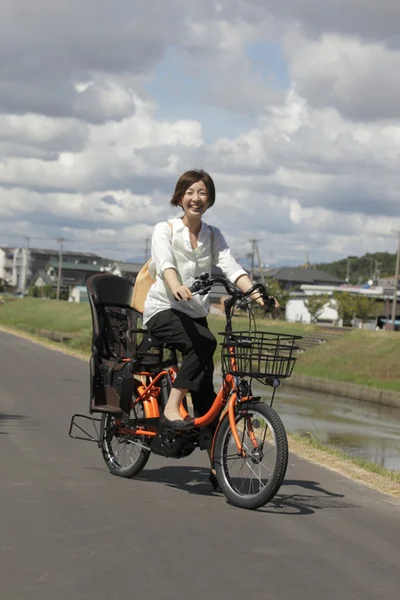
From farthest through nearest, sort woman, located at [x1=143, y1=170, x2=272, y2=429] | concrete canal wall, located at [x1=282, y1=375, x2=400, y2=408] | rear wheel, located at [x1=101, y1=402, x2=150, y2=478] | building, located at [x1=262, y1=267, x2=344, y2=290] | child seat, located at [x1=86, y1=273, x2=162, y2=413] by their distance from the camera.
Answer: building, located at [x1=262, y1=267, x2=344, y2=290] < concrete canal wall, located at [x1=282, y1=375, x2=400, y2=408] < child seat, located at [x1=86, y1=273, x2=162, y2=413] < rear wheel, located at [x1=101, y1=402, x2=150, y2=478] < woman, located at [x1=143, y1=170, x2=272, y2=429]

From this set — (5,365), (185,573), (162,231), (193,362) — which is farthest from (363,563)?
(5,365)

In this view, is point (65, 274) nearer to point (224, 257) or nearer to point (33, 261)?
point (33, 261)

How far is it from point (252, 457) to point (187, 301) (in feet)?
3.61

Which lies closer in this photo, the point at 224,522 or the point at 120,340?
the point at 224,522

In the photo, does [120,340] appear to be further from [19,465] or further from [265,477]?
[265,477]

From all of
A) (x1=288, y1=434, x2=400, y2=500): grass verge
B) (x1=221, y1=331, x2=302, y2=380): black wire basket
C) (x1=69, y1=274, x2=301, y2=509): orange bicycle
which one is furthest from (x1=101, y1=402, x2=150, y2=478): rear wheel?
(x1=288, y1=434, x2=400, y2=500): grass verge

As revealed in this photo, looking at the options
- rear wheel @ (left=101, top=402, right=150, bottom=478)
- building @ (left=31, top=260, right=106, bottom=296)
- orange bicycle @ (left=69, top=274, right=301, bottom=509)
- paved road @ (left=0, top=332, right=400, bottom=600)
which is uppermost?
building @ (left=31, top=260, right=106, bottom=296)

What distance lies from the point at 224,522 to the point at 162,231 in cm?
194

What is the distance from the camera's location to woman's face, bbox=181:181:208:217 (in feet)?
20.3

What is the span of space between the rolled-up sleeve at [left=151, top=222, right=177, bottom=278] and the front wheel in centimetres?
100

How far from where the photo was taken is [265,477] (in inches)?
222

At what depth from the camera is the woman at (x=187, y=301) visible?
613 cm

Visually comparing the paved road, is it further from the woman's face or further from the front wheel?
the woman's face

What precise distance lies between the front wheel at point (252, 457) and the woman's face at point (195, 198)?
1.32 metres
